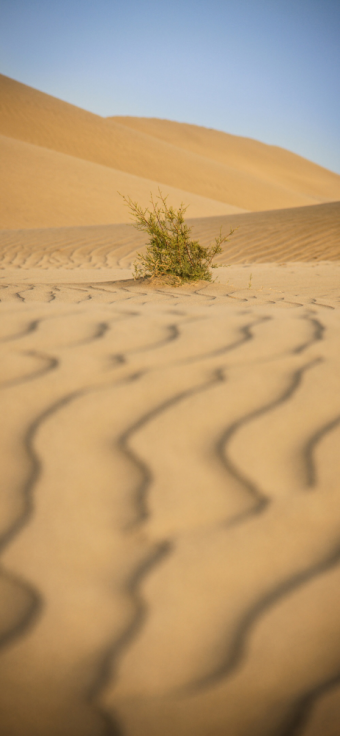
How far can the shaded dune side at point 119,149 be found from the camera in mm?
34531

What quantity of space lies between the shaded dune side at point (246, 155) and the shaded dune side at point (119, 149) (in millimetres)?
18854

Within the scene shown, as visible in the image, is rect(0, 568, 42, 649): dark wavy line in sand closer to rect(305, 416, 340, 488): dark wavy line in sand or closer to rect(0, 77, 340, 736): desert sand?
rect(0, 77, 340, 736): desert sand

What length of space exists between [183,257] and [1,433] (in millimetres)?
3668

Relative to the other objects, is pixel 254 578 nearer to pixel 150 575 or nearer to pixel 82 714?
pixel 150 575

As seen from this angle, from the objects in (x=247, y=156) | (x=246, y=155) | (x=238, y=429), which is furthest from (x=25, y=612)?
(x=246, y=155)

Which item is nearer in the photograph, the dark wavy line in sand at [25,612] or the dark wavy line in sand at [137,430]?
the dark wavy line in sand at [25,612]

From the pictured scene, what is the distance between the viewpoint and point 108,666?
3.04 ft

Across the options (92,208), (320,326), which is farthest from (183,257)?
(92,208)

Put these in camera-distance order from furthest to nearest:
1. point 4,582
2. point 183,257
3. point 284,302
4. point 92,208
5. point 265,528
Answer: point 92,208
point 183,257
point 284,302
point 265,528
point 4,582

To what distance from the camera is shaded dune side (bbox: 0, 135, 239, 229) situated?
17.8 metres

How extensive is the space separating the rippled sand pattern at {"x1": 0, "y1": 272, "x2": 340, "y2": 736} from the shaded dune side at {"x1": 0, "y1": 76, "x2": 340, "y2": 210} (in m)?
34.6

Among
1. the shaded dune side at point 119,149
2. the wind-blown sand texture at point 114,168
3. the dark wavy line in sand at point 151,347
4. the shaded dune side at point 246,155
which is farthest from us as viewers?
the shaded dune side at point 246,155

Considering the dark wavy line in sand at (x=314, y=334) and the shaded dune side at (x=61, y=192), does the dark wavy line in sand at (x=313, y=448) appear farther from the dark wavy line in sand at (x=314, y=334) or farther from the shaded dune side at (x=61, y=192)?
the shaded dune side at (x=61, y=192)

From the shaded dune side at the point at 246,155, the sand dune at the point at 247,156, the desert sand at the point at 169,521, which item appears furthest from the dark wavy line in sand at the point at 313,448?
the shaded dune side at the point at 246,155
